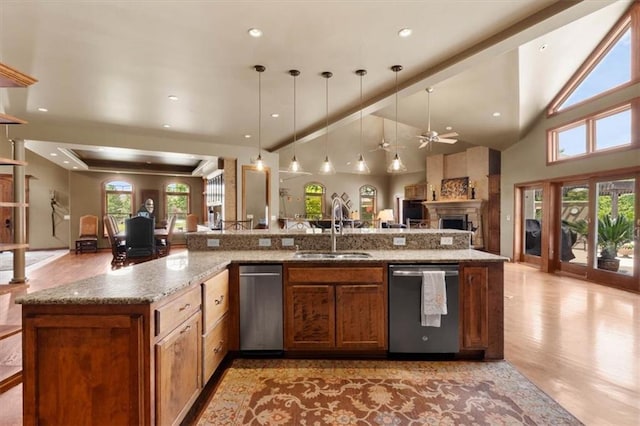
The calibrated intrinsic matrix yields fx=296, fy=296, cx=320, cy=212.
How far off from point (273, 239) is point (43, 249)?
10123 mm

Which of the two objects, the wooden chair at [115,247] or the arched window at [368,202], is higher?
the arched window at [368,202]

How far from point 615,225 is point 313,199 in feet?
31.9

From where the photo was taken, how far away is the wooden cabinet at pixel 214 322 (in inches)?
78.4

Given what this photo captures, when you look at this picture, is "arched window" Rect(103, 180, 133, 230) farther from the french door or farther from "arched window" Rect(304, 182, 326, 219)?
the french door

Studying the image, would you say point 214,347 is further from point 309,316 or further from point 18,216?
point 18,216

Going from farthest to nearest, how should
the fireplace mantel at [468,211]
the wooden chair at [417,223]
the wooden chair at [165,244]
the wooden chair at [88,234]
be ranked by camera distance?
the wooden chair at [88,234], the fireplace mantel at [468,211], the wooden chair at [417,223], the wooden chair at [165,244]

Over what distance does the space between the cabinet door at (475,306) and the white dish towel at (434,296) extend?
198 mm

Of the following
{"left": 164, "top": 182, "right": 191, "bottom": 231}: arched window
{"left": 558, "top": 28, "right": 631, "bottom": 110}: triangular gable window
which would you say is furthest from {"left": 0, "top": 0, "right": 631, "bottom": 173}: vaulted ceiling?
{"left": 164, "top": 182, "right": 191, "bottom": 231}: arched window

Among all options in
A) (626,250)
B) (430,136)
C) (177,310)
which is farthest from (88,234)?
(626,250)

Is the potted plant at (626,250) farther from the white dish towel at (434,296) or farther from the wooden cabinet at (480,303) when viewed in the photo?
the white dish towel at (434,296)

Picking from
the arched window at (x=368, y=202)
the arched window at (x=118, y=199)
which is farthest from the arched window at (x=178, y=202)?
the arched window at (x=368, y=202)

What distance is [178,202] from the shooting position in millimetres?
10586

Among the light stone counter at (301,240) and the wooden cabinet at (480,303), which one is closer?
the wooden cabinet at (480,303)

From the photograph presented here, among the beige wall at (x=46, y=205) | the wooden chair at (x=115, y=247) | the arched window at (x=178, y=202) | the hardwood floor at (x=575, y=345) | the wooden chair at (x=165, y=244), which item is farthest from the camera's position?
the arched window at (x=178, y=202)
